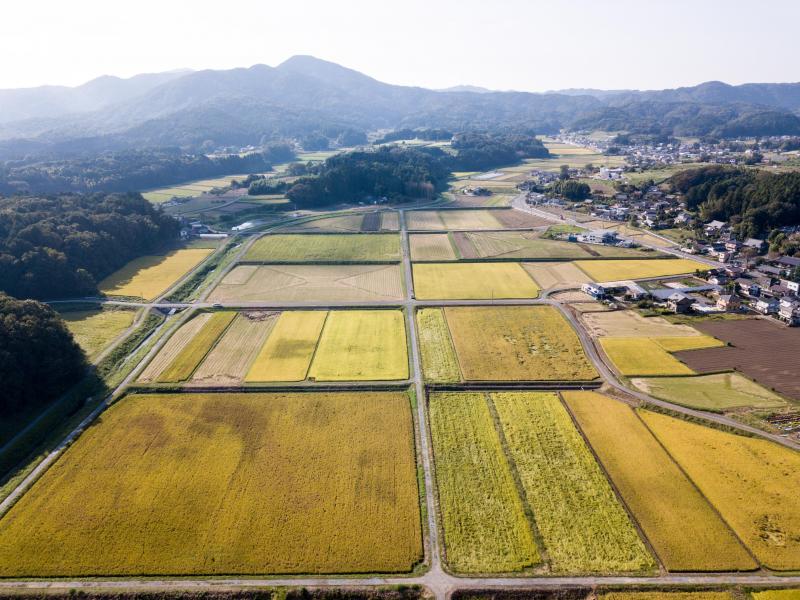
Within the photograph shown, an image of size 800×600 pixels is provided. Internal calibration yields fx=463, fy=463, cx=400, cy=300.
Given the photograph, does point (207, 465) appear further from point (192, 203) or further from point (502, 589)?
point (192, 203)

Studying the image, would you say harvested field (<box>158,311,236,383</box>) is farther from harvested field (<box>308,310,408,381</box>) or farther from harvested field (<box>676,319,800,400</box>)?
harvested field (<box>676,319,800,400</box>)

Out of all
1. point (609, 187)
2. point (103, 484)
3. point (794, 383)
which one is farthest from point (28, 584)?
point (609, 187)

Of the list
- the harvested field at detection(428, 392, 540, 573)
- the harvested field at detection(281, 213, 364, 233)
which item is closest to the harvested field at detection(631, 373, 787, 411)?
the harvested field at detection(428, 392, 540, 573)

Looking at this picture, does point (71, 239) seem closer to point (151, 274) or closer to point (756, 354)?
point (151, 274)

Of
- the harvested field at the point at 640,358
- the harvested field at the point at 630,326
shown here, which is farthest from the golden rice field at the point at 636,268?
the harvested field at the point at 640,358

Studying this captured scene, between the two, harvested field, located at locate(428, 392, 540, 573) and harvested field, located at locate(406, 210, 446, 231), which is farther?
harvested field, located at locate(406, 210, 446, 231)
